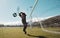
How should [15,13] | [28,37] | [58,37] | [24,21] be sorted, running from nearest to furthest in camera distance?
[58,37]
[28,37]
[24,21]
[15,13]

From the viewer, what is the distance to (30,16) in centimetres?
1262

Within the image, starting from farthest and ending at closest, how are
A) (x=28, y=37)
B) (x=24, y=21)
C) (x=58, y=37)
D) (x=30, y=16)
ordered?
(x=30, y=16) → (x=24, y=21) → (x=28, y=37) → (x=58, y=37)

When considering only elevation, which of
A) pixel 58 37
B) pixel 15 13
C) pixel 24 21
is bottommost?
pixel 58 37

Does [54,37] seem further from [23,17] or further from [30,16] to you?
[30,16]

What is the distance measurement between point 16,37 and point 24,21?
1.54 metres

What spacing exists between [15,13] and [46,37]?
647 centimetres

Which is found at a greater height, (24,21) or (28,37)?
(24,21)

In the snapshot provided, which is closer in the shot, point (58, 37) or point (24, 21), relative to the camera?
point (58, 37)

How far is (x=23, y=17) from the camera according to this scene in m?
10.1

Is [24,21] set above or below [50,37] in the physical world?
above

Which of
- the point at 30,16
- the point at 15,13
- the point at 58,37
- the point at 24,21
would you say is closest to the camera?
the point at 58,37

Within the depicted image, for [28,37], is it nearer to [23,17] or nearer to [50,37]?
[50,37]

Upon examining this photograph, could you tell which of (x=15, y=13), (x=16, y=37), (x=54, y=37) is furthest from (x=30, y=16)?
(x=54, y=37)

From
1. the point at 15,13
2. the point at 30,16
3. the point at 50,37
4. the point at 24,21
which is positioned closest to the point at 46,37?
the point at 50,37
